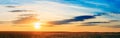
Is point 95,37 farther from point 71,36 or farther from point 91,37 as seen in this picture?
point 71,36

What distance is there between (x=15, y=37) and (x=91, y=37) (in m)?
11.3

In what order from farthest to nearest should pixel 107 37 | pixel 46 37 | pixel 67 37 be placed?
pixel 107 37
pixel 67 37
pixel 46 37

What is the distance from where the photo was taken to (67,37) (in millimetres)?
62938

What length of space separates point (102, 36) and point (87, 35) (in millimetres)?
5382

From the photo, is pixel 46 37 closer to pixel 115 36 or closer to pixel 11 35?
pixel 11 35

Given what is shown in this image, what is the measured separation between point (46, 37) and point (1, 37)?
6.37 metres

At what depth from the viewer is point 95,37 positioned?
6831cm

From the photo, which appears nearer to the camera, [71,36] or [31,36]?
[71,36]

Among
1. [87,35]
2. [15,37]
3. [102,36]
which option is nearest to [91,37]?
[87,35]

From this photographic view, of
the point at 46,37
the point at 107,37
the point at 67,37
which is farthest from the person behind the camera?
the point at 107,37

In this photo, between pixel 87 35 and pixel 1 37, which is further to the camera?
pixel 87 35

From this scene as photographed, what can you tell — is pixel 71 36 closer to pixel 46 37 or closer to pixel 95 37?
pixel 46 37

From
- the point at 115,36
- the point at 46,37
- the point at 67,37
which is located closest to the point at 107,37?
the point at 115,36

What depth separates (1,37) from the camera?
196ft
